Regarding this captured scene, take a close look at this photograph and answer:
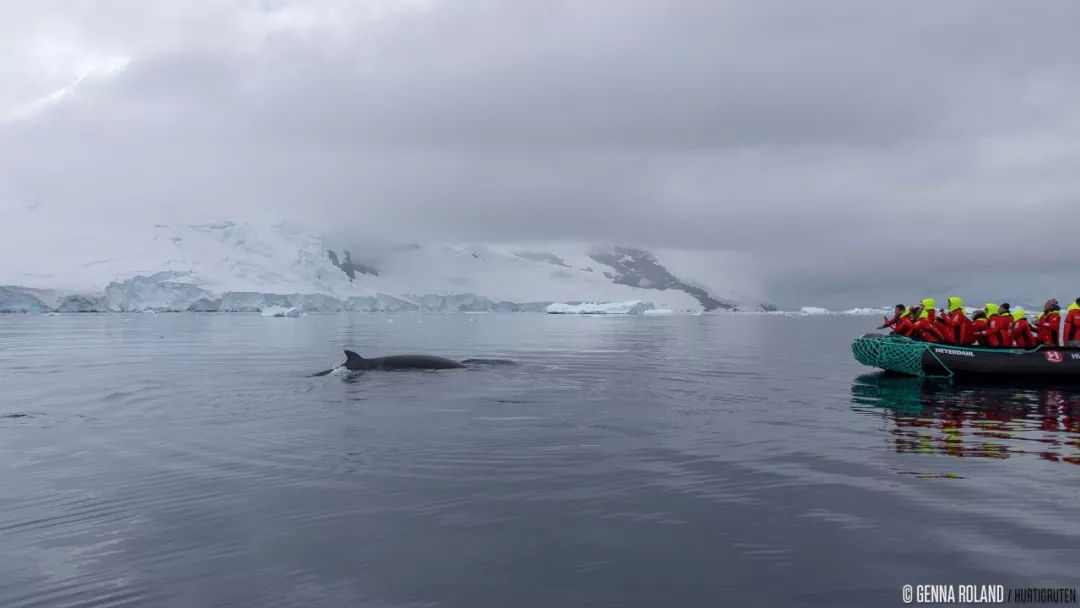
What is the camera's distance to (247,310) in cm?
13088

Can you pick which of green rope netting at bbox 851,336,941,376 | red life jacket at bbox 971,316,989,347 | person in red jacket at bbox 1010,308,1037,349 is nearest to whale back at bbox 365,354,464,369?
green rope netting at bbox 851,336,941,376

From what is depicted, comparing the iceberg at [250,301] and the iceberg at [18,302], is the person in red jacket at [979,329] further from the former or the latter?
the iceberg at [18,302]

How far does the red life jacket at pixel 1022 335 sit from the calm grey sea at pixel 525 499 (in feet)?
24.2

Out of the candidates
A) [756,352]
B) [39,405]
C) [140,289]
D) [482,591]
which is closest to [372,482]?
[482,591]

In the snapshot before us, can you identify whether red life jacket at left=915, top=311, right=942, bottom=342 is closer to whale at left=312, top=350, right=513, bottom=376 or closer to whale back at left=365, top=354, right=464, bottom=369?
whale at left=312, top=350, right=513, bottom=376

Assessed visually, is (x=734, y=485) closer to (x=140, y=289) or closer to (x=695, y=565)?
(x=695, y=565)

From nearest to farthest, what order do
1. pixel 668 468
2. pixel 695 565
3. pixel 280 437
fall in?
pixel 695 565 → pixel 668 468 → pixel 280 437

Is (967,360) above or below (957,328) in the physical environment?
below

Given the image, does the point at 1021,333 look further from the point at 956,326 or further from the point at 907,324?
the point at 907,324

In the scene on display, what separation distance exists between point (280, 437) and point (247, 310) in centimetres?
12870

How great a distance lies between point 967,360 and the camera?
22.0 metres

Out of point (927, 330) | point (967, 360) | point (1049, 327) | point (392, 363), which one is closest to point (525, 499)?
point (392, 363)

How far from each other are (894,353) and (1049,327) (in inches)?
184

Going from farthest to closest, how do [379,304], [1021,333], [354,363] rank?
[379,304], [1021,333], [354,363]
